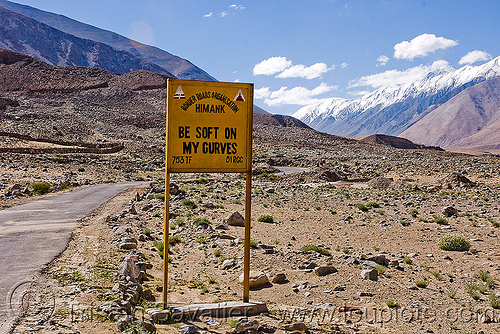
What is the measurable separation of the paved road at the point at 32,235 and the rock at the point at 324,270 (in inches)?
228

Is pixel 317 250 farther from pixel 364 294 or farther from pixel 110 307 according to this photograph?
pixel 110 307

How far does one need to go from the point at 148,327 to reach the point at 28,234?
743 centimetres

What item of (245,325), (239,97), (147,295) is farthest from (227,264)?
(239,97)

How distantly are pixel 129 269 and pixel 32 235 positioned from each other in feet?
15.5

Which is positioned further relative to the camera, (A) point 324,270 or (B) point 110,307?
(A) point 324,270

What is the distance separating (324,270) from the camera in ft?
30.9

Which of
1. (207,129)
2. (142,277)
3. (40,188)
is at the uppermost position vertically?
(207,129)

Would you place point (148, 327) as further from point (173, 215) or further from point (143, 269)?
point (173, 215)

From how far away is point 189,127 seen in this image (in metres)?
6.93

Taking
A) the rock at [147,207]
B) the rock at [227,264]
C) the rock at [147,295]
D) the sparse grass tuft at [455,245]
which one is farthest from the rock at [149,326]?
the rock at [147,207]

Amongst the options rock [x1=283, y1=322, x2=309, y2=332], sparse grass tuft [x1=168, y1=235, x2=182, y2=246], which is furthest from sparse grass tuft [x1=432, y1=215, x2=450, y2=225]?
rock [x1=283, y1=322, x2=309, y2=332]

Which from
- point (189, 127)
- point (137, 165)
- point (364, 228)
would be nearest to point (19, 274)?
point (189, 127)

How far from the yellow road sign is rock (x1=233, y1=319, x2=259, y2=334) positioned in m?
2.36

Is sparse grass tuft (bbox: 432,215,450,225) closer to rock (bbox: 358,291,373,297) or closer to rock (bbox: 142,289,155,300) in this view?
rock (bbox: 358,291,373,297)
